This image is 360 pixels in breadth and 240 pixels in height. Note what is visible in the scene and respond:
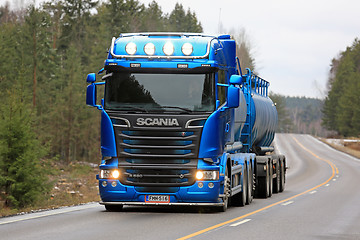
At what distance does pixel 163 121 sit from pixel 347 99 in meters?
108

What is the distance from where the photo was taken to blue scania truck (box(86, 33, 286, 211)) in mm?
15070

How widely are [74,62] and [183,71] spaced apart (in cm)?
4794

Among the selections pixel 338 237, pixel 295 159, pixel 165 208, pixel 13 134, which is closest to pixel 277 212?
pixel 165 208

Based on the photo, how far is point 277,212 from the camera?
17234 millimetres

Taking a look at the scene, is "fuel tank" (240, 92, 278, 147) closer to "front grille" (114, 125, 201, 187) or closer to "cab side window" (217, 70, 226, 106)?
"cab side window" (217, 70, 226, 106)

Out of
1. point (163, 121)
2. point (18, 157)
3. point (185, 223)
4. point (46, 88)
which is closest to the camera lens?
point (185, 223)

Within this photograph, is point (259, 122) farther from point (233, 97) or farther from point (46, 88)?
point (46, 88)

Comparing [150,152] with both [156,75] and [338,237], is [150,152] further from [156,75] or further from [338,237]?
[338,237]

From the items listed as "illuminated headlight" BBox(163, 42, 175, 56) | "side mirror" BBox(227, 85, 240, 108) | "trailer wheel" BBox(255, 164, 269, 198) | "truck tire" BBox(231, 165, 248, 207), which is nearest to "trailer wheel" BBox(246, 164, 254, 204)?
"truck tire" BBox(231, 165, 248, 207)

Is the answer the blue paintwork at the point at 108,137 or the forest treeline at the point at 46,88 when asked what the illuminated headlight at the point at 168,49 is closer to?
the blue paintwork at the point at 108,137

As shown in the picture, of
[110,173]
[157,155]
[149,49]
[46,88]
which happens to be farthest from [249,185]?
[46,88]

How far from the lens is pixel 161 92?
15211 mm

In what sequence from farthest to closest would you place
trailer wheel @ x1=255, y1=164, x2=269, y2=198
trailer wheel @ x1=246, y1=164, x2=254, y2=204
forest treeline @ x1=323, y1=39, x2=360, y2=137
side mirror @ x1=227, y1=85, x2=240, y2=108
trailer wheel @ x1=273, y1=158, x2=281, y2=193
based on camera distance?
forest treeline @ x1=323, y1=39, x2=360, y2=137, trailer wheel @ x1=273, y1=158, x2=281, y2=193, trailer wheel @ x1=255, y1=164, x2=269, y2=198, trailer wheel @ x1=246, y1=164, x2=254, y2=204, side mirror @ x1=227, y1=85, x2=240, y2=108

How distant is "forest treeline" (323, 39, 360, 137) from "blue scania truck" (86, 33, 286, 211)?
101m
